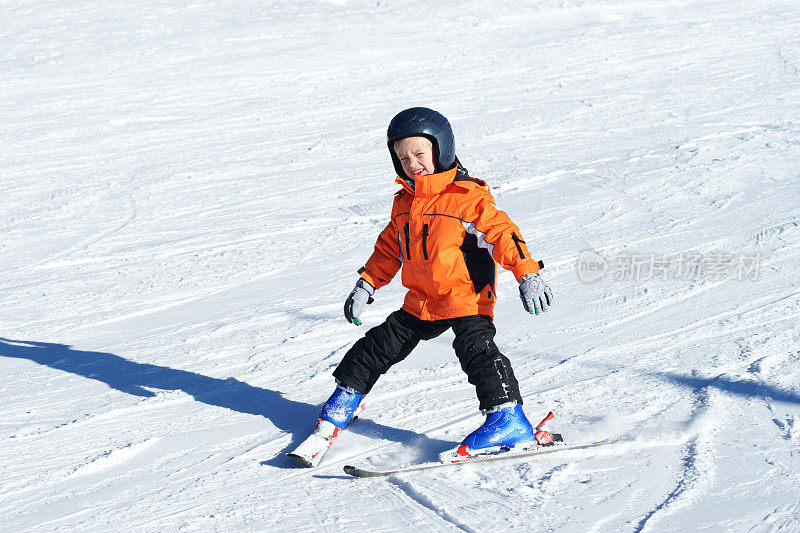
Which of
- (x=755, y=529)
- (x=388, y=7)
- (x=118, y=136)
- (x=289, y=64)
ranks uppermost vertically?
(x=388, y=7)

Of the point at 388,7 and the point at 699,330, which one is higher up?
the point at 388,7

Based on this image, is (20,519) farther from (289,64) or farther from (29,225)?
(289,64)

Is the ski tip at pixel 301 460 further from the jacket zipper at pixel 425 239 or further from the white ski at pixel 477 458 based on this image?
the jacket zipper at pixel 425 239

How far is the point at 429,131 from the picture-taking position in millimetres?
3248

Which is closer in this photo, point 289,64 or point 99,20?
point 289,64

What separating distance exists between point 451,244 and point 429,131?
1.46 ft

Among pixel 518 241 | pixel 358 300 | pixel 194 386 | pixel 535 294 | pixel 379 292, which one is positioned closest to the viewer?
pixel 535 294

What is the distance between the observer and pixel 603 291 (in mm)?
4992

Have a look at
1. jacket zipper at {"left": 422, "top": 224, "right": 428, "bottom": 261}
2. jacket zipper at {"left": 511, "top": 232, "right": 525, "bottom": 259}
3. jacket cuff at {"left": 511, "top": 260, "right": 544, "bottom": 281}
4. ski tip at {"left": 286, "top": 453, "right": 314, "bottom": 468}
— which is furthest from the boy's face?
ski tip at {"left": 286, "top": 453, "right": 314, "bottom": 468}

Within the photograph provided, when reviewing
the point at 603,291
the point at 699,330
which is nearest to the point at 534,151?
the point at 603,291

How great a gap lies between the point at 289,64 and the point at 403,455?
10.4 meters

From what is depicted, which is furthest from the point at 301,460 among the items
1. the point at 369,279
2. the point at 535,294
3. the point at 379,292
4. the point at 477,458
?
the point at 379,292

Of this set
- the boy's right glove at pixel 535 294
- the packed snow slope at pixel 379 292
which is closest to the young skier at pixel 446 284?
the boy's right glove at pixel 535 294

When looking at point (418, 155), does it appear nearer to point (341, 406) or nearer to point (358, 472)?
point (341, 406)
